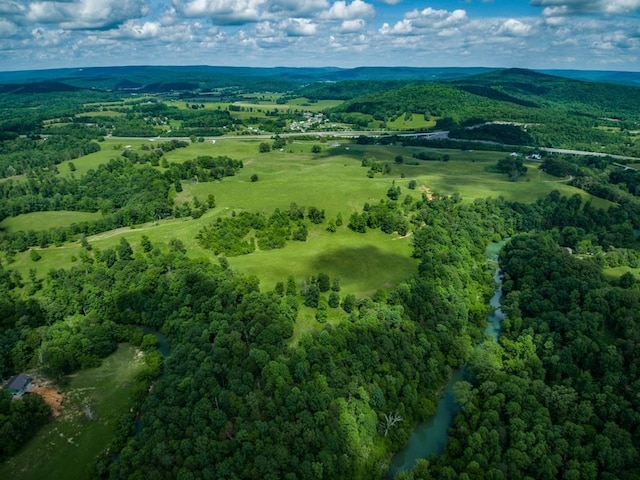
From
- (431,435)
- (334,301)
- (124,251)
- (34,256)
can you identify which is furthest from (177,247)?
(431,435)

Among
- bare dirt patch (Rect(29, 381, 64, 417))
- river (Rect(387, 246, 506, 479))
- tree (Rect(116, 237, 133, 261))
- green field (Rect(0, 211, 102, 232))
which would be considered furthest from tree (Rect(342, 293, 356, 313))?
green field (Rect(0, 211, 102, 232))

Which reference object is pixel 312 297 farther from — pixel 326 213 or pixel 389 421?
pixel 326 213

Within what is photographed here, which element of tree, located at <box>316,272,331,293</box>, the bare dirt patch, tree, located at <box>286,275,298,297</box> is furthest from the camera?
tree, located at <box>316,272,331,293</box>

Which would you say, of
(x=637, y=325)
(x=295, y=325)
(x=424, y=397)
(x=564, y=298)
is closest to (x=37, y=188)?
(x=295, y=325)

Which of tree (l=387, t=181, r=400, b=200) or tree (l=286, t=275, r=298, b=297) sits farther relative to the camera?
tree (l=387, t=181, r=400, b=200)

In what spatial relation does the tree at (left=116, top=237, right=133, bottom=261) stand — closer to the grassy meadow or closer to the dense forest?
the dense forest

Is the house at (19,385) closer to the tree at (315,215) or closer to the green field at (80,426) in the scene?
the green field at (80,426)

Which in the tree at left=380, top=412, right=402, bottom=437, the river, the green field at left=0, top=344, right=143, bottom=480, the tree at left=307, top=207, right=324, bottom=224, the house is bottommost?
the river
